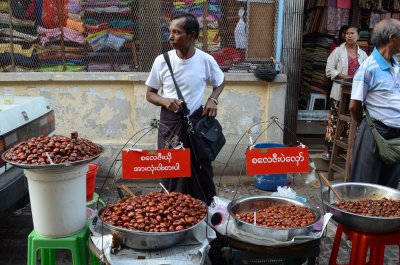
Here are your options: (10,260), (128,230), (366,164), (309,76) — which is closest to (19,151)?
(128,230)

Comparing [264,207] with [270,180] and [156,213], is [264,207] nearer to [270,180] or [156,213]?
[156,213]

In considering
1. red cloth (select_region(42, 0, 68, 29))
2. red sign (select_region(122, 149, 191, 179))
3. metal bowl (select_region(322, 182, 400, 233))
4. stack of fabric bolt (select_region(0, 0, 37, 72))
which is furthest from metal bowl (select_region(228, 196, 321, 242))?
stack of fabric bolt (select_region(0, 0, 37, 72))

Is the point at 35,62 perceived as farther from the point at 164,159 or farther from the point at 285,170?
the point at 285,170

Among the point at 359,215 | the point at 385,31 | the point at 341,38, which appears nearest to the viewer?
the point at 359,215

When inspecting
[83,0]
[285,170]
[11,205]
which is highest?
[83,0]

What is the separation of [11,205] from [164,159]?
1.57 meters

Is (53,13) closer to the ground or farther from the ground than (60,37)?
farther from the ground

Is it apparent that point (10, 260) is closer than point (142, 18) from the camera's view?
Yes

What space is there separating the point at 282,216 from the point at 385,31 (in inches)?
69.9

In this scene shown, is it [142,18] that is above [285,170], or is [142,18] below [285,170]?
above

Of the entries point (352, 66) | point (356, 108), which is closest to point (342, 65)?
point (352, 66)

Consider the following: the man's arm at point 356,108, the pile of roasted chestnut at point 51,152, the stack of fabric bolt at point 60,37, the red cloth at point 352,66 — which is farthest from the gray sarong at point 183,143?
the red cloth at point 352,66

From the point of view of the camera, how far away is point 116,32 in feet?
18.3

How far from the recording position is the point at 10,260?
12.1 feet
